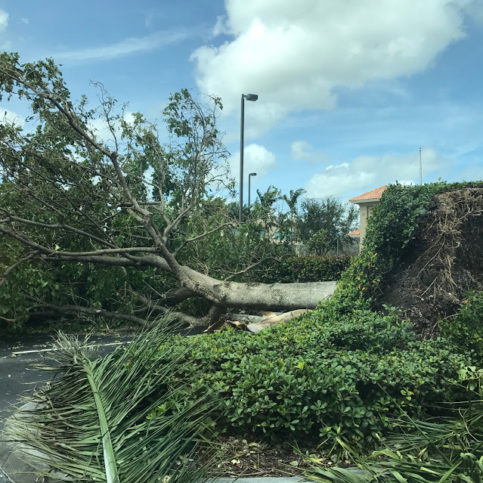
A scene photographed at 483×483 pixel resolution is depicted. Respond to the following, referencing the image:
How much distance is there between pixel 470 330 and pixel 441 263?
1971mm

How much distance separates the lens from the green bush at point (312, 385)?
9.96 ft

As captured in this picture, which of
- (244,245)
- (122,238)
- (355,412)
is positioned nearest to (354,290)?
(355,412)

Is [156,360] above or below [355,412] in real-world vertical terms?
above

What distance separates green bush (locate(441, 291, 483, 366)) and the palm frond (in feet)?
6.87

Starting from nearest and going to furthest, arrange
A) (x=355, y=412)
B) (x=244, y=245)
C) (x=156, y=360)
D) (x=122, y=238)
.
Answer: (x=355, y=412) < (x=156, y=360) < (x=122, y=238) < (x=244, y=245)

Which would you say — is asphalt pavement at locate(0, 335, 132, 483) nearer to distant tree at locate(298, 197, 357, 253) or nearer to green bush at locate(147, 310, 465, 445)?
green bush at locate(147, 310, 465, 445)

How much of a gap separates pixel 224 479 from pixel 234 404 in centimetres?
59

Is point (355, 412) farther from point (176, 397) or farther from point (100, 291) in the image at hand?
point (100, 291)

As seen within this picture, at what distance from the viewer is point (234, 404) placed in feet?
10.1

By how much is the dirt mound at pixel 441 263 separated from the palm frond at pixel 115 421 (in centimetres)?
312

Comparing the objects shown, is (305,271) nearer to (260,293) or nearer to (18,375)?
(260,293)

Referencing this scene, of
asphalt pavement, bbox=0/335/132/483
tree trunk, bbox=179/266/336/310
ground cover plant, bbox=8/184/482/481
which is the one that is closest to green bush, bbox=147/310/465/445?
ground cover plant, bbox=8/184/482/481

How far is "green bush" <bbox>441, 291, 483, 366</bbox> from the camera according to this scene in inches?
142

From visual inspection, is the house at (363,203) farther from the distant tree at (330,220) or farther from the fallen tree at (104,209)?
the fallen tree at (104,209)
